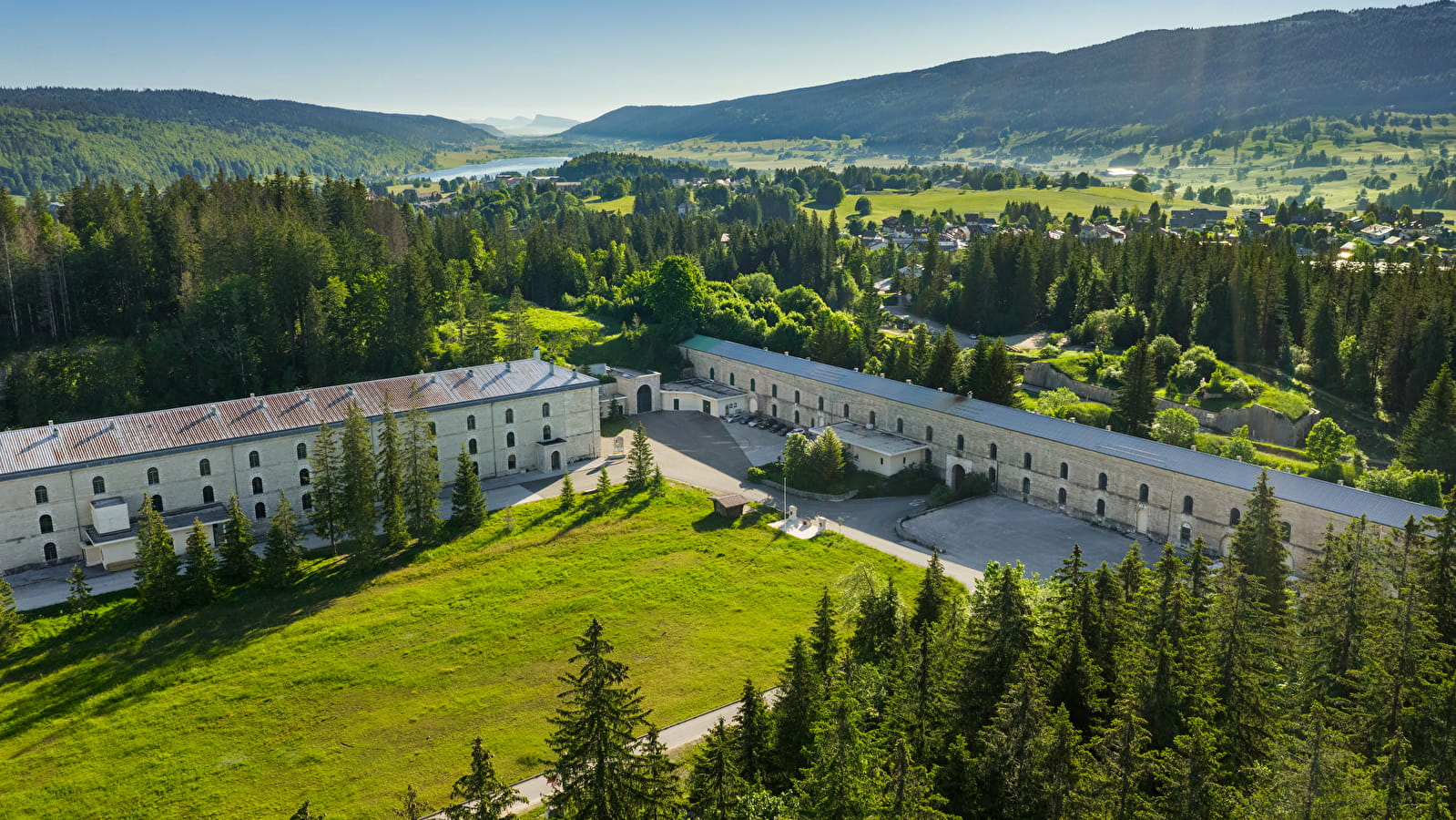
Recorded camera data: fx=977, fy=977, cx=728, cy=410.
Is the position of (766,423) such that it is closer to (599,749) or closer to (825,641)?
(825,641)

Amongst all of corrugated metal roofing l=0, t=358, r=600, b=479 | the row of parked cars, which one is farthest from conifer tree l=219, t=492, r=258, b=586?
the row of parked cars

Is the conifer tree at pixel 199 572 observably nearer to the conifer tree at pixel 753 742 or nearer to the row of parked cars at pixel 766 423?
the conifer tree at pixel 753 742

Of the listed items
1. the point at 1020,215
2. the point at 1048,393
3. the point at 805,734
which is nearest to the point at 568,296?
the point at 1048,393

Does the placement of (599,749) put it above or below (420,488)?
above

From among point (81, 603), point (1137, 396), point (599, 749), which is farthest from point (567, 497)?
point (1137, 396)

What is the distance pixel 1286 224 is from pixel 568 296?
403 feet

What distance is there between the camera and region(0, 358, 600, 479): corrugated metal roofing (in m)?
49.7

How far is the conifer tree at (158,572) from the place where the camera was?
44000mm

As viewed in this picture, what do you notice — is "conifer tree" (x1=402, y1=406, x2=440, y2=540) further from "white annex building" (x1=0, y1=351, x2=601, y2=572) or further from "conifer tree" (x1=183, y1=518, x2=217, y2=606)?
"conifer tree" (x1=183, y1=518, x2=217, y2=606)

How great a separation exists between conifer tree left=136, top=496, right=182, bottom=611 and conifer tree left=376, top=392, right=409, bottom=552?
10.2m

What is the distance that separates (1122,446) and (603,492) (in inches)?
1203

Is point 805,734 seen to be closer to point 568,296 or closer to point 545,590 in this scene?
point 545,590

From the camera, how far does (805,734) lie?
27906 millimetres

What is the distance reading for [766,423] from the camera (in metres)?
75.9
